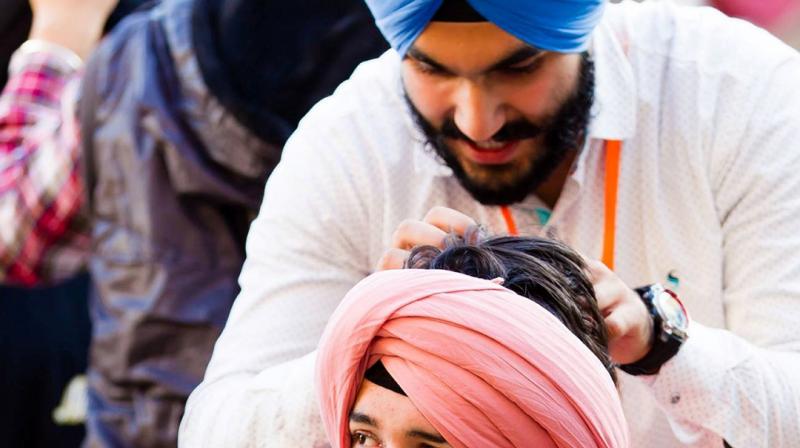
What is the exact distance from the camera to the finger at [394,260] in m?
2.41

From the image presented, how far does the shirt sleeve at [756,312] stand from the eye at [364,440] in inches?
24.5

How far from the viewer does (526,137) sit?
2895mm

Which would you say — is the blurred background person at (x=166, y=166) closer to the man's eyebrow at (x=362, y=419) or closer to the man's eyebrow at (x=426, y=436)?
the man's eyebrow at (x=362, y=419)

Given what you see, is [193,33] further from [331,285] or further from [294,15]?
[331,285]

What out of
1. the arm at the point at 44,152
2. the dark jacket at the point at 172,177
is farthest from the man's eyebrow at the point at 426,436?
the arm at the point at 44,152

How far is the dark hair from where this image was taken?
229cm

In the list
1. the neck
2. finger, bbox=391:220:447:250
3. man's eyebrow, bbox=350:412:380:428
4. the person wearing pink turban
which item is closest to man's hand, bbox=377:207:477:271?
finger, bbox=391:220:447:250

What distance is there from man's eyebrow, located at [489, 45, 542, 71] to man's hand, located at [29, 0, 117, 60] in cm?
Answer: 176

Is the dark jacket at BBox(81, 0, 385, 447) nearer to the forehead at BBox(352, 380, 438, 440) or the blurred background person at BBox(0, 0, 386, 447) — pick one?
the blurred background person at BBox(0, 0, 386, 447)

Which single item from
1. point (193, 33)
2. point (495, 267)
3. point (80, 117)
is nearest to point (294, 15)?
point (193, 33)

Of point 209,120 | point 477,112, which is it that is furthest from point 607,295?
point 209,120

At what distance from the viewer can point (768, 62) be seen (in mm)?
3008

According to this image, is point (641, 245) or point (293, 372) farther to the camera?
point (641, 245)

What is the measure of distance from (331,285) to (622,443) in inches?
37.4
